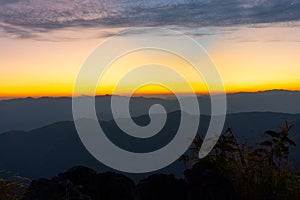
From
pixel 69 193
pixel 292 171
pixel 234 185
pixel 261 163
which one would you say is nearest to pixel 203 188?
pixel 234 185

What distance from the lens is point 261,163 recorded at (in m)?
9.63

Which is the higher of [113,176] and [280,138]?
[280,138]

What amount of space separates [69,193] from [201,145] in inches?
155

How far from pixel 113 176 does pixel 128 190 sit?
1.72 ft

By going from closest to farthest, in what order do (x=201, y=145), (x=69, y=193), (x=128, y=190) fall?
(x=69, y=193) < (x=128, y=190) < (x=201, y=145)

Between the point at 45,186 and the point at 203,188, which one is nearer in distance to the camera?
the point at 45,186

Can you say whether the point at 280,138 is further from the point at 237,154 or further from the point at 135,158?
the point at 135,158

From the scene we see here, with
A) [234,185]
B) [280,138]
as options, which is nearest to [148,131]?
[234,185]

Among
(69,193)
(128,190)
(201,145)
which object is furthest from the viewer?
(201,145)

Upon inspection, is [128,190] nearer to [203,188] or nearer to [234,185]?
[203,188]

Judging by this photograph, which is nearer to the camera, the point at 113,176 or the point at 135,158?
the point at 113,176

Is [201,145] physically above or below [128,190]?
above

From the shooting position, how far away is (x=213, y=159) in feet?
32.9

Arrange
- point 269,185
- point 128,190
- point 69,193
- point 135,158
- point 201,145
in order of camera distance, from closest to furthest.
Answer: point 69,193
point 128,190
point 269,185
point 201,145
point 135,158
